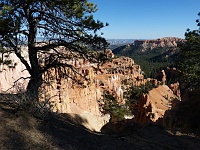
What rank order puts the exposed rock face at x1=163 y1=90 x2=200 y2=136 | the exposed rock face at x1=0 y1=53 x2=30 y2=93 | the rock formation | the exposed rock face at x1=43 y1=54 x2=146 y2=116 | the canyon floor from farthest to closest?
the exposed rock face at x1=43 y1=54 x2=146 y2=116 → the exposed rock face at x1=163 y1=90 x2=200 y2=136 → the rock formation → the exposed rock face at x1=0 y1=53 x2=30 y2=93 → the canyon floor


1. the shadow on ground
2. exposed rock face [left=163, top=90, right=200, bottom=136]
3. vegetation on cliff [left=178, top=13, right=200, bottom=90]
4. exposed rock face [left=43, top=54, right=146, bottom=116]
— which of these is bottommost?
exposed rock face [left=43, top=54, right=146, bottom=116]

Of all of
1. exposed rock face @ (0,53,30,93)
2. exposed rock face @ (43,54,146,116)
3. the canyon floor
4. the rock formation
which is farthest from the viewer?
exposed rock face @ (43,54,146,116)

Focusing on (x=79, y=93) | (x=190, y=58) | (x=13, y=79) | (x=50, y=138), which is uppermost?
(x=190, y=58)

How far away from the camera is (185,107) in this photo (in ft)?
52.4

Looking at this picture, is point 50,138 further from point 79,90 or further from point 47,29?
point 79,90

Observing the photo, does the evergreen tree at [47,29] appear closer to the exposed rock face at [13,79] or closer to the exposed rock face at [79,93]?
the exposed rock face at [13,79]

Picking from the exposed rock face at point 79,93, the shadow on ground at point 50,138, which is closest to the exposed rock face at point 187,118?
the shadow on ground at point 50,138

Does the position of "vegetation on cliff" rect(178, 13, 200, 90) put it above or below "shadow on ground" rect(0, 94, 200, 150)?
above

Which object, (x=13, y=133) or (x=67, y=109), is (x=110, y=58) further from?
(x=67, y=109)

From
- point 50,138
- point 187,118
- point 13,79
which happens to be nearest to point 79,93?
point 13,79

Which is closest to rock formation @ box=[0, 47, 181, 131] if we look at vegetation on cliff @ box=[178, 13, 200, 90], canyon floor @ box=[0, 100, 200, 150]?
canyon floor @ box=[0, 100, 200, 150]

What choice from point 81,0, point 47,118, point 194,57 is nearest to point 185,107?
point 194,57

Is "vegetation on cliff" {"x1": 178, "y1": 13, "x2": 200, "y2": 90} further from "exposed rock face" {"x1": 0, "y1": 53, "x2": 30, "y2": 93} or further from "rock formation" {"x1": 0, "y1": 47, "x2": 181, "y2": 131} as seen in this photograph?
"exposed rock face" {"x1": 0, "y1": 53, "x2": 30, "y2": 93}

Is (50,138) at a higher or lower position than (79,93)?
higher
